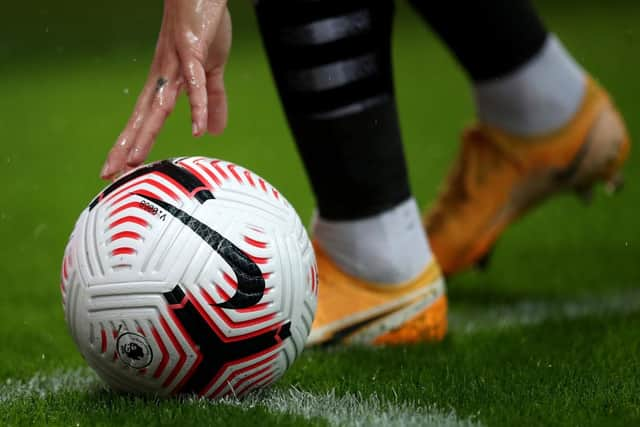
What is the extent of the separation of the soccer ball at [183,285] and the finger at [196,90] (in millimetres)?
81

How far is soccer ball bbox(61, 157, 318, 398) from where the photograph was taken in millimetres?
1723

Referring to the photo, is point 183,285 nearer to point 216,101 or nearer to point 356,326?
point 216,101

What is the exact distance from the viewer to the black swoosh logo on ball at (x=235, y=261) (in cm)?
174

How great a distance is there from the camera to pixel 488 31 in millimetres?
2670

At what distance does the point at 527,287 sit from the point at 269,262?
1.44m

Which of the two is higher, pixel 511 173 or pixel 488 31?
pixel 488 31

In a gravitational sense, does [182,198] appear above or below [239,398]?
above

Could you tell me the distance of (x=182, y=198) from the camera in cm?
178

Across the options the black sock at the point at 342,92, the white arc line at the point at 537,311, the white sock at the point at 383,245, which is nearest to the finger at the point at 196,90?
the black sock at the point at 342,92

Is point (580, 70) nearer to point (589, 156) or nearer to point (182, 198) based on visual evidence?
point (589, 156)

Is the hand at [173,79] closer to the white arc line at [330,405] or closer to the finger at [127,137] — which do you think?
the finger at [127,137]

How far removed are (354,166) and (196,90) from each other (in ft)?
1.74

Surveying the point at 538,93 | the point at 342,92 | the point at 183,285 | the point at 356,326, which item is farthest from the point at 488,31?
the point at 183,285

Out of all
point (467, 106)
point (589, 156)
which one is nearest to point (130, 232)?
point (589, 156)
